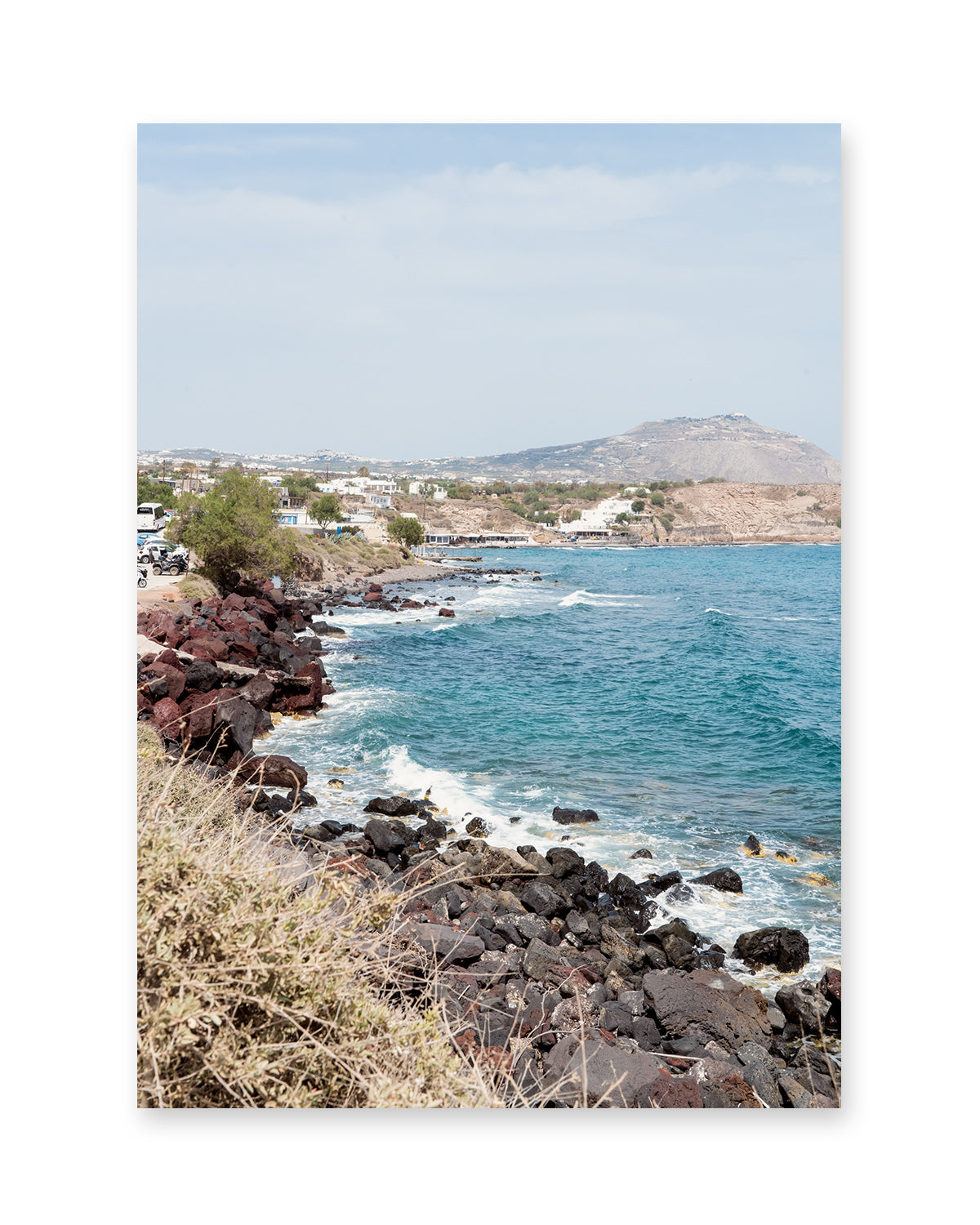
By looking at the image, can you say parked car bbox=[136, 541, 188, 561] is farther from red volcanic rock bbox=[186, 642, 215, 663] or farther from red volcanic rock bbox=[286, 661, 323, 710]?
red volcanic rock bbox=[286, 661, 323, 710]

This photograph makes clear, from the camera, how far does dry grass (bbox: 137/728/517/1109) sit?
2.28 meters

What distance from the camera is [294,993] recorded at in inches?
90.6

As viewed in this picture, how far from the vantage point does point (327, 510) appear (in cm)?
873

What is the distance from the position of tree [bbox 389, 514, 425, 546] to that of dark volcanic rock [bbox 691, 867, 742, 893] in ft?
14.3

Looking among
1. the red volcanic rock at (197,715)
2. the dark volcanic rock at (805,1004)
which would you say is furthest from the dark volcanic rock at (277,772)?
the dark volcanic rock at (805,1004)

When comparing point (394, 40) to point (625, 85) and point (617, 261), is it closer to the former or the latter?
point (625, 85)

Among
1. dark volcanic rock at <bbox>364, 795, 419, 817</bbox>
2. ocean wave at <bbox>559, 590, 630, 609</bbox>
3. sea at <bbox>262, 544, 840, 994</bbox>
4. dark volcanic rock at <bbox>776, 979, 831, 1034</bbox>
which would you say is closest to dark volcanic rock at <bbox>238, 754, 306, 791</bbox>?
sea at <bbox>262, 544, 840, 994</bbox>

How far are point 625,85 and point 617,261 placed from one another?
0.88 metres

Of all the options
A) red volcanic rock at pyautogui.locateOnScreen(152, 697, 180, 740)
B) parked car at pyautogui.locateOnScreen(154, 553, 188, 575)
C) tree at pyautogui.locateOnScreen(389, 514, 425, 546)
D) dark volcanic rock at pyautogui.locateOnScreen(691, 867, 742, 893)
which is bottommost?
dark volcanic rock at pyautogui.locateOnScreen(691, 867, 742, 893)

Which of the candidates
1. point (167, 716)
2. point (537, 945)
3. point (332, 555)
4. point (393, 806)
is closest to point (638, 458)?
point (393, 806)

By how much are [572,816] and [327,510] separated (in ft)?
15.3

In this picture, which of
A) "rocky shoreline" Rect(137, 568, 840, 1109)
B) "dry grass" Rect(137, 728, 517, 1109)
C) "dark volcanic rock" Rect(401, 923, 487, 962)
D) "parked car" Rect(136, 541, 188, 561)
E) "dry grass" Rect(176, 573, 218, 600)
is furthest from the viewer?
"dry grass" Rect(176, 573, 218, 600)

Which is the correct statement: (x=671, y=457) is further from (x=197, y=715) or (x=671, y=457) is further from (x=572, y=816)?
(x=197, y=715)
